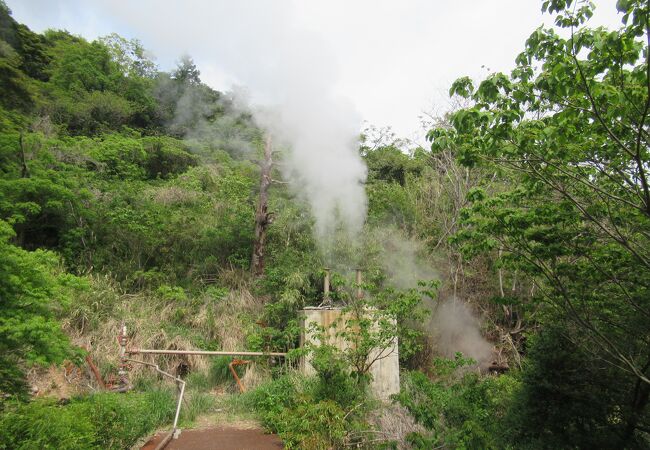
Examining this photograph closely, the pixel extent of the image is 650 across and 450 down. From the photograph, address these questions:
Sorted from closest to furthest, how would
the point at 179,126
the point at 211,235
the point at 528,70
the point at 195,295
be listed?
the point at 528,70 → the point at 195,295 → the point at 211,235 → the point at 179,126

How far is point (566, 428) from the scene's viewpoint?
204 inches

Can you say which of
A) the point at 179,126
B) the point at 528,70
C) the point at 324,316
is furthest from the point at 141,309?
the point at 179,126

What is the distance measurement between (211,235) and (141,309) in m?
2.94

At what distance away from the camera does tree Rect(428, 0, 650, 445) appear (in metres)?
3.22

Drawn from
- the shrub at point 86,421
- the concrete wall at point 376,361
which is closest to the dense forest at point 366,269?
the shrub at point 86,421

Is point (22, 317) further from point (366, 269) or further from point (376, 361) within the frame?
point (366, 269)

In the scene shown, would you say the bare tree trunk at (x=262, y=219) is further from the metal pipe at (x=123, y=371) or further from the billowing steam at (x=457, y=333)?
the billowing steam at (x=457, y=333)

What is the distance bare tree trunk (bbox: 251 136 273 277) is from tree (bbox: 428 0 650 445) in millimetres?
6869

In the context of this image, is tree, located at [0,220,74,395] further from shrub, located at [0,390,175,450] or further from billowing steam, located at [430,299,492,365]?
billowing steam, located at [430,299,492,365]

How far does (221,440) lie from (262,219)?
6.18 meters

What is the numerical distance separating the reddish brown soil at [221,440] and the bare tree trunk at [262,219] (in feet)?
16.8

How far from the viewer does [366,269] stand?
9.40 meters

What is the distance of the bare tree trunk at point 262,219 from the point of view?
10.9 m

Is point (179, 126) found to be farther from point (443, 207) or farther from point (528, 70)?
point (528, 70)
